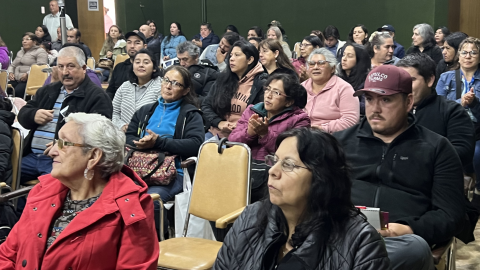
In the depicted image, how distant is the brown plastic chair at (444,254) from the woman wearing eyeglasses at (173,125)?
1.76 metres

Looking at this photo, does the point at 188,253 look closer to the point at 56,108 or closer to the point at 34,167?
the point at 34,167

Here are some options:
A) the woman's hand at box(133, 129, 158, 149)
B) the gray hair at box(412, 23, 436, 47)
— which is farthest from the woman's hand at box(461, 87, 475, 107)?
the gray hair at box(412, 23, 436, 47)

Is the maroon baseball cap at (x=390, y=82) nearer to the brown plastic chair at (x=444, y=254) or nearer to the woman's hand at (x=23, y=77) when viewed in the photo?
the brown plastic chair at (x=444, y=254)

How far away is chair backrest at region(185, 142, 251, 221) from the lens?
2.89m

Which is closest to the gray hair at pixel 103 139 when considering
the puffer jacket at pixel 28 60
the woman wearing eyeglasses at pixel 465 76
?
the woman wearing eyeglasses at pixel 465 76

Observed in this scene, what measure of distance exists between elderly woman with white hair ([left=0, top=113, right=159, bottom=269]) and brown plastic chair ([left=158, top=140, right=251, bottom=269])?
0.68 m

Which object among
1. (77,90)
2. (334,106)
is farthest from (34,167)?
(334,106)

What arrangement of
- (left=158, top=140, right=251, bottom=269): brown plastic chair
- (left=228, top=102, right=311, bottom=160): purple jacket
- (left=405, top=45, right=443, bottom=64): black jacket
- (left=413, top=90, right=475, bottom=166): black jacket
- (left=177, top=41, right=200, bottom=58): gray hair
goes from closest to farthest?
1. (left=158, top=140, right=251, bottom=269): brown plastic chair
2. (left=413, top=90, right=475, bottom=166): black jacket
3. (left=228, top=102, right=311, bottom=160): purple jacket
4. (left=177, top=41, right=200, bottom=58): gray hair
5. (left=405, top=45, right=443, bottom=64): black jacket

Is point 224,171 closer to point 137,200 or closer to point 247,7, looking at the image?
point 137,200

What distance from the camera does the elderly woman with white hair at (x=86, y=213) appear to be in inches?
78.0

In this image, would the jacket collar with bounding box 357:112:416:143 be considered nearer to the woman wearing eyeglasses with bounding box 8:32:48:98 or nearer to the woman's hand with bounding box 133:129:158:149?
the woman's hand with bounding box 133:129:158:149

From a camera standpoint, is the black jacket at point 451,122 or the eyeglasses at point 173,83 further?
the eyeglasses at point 173,83

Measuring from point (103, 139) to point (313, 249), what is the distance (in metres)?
0.99

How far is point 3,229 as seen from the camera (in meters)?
2.81
